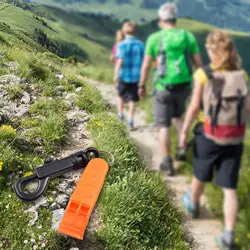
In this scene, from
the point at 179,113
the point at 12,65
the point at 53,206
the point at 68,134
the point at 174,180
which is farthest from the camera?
the point at 68,134

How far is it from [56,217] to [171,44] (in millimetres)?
3389

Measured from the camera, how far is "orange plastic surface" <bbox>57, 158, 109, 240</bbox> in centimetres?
511

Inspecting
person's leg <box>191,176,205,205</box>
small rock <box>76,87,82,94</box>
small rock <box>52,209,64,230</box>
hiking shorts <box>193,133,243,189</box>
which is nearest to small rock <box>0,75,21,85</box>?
small rock <box>76,87,82,94</box>

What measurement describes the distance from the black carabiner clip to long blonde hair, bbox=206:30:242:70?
11.4 feet

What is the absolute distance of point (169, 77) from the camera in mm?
2732

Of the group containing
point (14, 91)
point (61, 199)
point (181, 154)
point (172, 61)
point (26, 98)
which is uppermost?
point (172, 61)

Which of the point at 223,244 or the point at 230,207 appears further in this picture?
the point at 223,244

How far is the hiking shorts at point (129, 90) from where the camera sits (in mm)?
3848

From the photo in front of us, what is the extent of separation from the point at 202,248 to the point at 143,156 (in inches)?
77.0


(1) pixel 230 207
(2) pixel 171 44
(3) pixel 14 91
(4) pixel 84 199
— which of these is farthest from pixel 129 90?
(3) pixel 14 91

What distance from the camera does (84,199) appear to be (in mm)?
5473

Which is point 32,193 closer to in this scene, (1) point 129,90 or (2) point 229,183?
(1) point 129,90

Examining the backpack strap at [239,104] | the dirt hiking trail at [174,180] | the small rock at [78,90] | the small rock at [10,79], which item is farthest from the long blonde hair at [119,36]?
the small rock at [10,79]

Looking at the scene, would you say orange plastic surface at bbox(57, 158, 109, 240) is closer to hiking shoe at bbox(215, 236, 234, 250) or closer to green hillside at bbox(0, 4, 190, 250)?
→ green hillside at bbox(0, 4, 190, 250)
